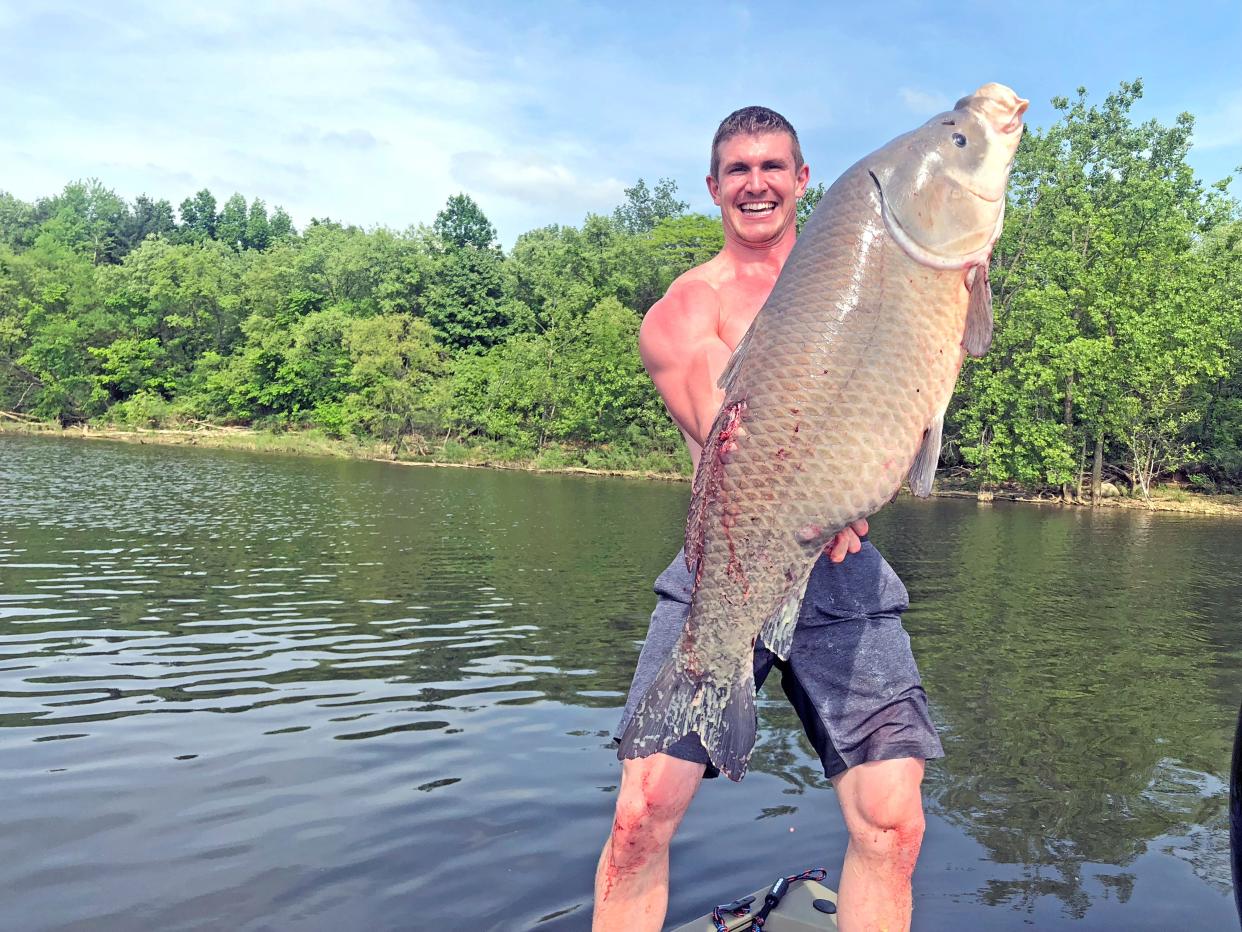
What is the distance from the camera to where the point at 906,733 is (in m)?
3.40

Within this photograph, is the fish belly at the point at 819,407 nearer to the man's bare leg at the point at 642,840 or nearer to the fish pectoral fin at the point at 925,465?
the fish pectoral fin at the point at 925,465

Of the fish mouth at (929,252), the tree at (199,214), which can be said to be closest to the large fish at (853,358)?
the fish mouth at (929,252)

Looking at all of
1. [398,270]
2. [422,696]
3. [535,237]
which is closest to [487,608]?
[422,696]

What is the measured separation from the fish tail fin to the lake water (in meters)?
1.97

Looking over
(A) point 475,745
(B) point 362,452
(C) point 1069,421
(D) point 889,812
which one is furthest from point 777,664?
(B) point 362,452

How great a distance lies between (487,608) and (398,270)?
5219 centimetres

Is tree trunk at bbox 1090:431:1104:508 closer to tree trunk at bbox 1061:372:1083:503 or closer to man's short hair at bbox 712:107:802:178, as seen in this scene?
tree trunk at bbox 1061:372:1083:503

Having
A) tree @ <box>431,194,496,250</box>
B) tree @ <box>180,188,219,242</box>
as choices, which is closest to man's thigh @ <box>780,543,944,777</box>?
tree @ <box>431,194,496,250</box>

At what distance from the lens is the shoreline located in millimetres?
38250

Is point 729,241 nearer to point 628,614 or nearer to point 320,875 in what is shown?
point 320,875

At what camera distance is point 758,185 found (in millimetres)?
3693

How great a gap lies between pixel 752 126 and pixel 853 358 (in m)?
1.38

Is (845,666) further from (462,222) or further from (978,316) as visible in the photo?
(462,222)

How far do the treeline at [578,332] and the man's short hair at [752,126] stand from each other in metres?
38.5
